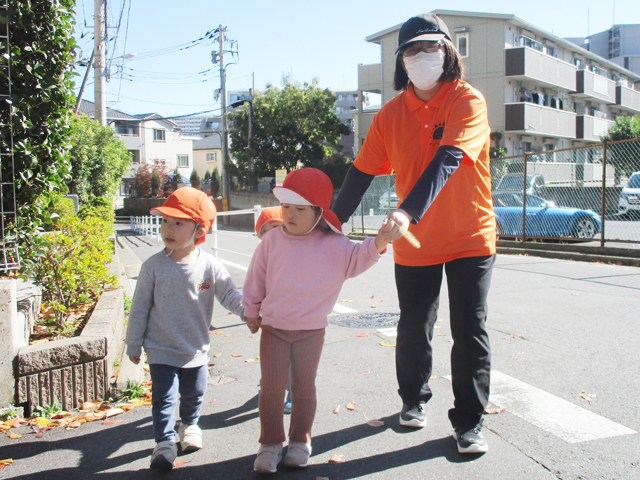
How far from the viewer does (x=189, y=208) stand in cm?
289

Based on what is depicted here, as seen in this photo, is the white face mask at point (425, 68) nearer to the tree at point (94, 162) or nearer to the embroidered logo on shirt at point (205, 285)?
the embroidered logo on shirt at point (205, 285)

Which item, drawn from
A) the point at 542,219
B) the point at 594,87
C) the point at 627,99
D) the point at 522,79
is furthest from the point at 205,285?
the point at 627,99

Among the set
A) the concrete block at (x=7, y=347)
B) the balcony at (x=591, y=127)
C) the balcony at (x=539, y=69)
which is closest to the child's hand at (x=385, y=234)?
the concrete block at (x=7, y=347)

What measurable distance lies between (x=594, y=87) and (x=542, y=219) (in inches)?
1189

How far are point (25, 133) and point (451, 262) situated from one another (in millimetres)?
3334

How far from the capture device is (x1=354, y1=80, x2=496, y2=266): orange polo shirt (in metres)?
2.65

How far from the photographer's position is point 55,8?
444 centimetres

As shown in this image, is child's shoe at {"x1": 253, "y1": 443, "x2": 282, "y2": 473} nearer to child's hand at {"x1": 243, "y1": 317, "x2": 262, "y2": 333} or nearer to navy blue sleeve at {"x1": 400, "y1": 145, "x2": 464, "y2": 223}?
child's hand at {"x1": 243, "y1": 317, "x2": 262, "y2": 333}

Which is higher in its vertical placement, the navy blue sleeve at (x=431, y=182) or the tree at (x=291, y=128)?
the tree at (x=291, y=128)

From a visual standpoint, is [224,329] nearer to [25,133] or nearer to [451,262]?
[25,133]

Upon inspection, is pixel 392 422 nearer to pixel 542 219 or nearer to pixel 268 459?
pixel 268 459

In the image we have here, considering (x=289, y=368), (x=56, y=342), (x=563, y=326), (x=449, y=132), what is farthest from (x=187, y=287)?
(x=563, y=326)

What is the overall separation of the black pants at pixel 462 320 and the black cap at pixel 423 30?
1.09m

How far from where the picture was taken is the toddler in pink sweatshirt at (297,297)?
103 inches
